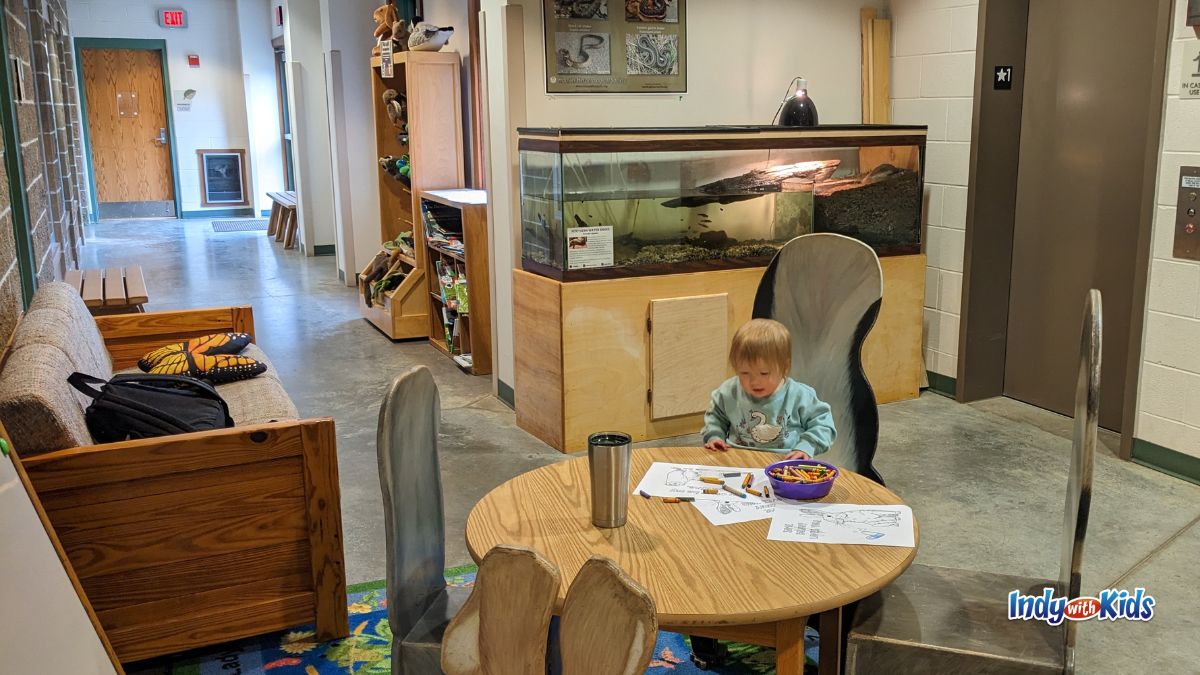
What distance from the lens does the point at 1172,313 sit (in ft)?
12.9

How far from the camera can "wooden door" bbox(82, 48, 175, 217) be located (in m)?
13.4

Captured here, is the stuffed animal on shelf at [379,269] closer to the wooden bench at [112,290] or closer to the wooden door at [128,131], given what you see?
the wooden bench at [112,290]

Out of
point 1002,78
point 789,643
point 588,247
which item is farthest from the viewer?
point 1002,78

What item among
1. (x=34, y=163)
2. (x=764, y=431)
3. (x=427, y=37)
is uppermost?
(x=427, y=37)

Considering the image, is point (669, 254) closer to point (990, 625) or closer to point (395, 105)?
point (990, 625)

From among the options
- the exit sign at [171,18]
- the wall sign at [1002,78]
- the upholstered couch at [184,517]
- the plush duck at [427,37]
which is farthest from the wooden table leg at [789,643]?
the exit sign at [171,18]

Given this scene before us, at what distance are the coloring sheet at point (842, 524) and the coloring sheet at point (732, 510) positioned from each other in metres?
0.02

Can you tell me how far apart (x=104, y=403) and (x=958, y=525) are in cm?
275

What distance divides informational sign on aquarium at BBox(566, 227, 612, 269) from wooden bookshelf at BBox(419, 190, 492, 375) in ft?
3.66

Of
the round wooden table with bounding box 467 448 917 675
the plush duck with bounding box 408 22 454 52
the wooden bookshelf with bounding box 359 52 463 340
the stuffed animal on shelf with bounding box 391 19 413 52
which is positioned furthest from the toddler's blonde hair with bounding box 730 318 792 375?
the stuffed animal on shelf with bounding box 391 19 413 52

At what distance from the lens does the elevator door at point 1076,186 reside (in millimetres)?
4203

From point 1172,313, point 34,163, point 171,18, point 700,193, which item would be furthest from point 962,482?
point 171,18

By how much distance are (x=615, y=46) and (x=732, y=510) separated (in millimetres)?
3060

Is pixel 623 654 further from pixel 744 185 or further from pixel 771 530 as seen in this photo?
pixel 744 185
